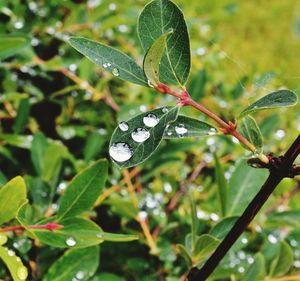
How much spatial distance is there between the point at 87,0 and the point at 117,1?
13 cm

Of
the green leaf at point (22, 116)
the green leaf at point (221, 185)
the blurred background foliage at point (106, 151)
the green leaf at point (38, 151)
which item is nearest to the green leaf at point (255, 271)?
the blurred background foliage at point (106, 151)

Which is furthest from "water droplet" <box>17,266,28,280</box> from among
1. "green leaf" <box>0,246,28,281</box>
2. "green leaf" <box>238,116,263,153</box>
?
"green leaf" <box>238,116,263,153</box>

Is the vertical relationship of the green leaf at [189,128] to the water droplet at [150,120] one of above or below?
below

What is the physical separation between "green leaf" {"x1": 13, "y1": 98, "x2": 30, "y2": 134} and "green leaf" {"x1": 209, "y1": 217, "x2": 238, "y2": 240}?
1.85 feet

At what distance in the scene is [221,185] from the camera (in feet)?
3.25

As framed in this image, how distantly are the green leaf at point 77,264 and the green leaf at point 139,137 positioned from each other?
294 millimetres

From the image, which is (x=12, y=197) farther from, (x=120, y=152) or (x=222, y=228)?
(x=222, y=228)

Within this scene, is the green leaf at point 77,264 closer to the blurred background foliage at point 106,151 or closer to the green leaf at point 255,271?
the blurred background foliage at point 106,151

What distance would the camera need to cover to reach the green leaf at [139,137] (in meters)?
0.66

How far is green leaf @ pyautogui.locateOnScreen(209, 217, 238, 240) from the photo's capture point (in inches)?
35.6

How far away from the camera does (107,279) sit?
40.4 inches

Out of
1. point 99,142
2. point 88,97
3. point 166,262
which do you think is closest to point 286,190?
point 166,262

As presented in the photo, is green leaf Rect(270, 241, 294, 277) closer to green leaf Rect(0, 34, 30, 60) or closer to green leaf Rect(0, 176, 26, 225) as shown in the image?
green leaf Rect(0, 176, 26, 225)

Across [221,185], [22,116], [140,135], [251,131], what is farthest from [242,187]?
[22,116]
